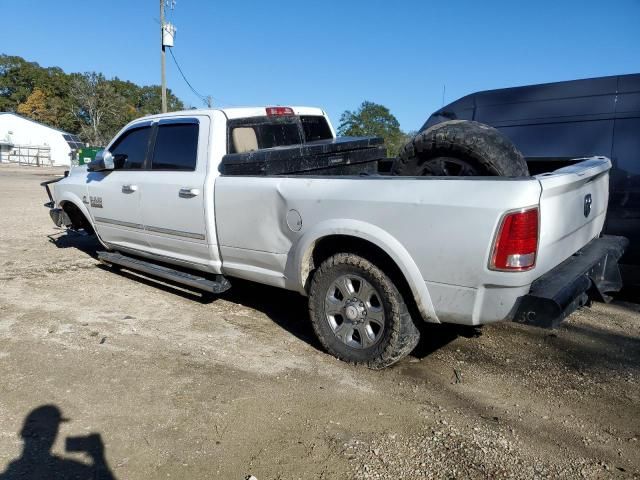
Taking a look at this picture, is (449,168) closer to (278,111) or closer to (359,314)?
(359,314)

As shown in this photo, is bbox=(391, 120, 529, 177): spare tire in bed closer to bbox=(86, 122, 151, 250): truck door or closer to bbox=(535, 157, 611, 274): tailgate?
bbox=(535, 157, 611, 274): tailgate

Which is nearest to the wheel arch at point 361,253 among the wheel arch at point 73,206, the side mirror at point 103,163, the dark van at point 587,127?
the dark van at point 587,127

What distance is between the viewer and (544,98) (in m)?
5.41

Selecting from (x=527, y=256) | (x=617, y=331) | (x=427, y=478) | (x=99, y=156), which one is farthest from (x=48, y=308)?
(x=617, y=331)

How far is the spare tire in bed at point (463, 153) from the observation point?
352 cm

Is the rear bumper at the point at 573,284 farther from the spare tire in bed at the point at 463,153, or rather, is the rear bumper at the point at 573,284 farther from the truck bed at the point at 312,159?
the truck bed at the point at 312,159

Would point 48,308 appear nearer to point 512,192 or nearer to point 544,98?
point 512,192

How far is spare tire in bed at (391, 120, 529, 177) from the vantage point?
3524 millimetres

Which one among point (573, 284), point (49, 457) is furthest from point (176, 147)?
point (573, 284)

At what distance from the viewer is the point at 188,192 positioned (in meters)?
4.64

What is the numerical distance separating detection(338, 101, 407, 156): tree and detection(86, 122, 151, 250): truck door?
28.3 meters

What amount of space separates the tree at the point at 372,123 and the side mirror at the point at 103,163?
28418 mm

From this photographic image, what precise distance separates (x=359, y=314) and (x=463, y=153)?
132cm

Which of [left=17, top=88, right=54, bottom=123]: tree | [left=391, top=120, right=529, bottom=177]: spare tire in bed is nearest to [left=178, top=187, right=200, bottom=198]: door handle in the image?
[left=391, top=120, right=529, bottom=177]: spare tire in bed
